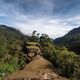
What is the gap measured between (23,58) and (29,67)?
6.78m

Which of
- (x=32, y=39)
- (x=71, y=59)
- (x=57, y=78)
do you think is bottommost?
(x=57, y=78)

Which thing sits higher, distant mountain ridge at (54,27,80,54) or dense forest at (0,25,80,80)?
distant mountain ridge at (54,27,80,54)

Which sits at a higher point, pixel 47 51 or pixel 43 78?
pixel 47 51

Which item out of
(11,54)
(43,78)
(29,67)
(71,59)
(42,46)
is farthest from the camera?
(42,46)

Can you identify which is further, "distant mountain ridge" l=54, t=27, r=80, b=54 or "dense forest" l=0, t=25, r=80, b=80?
"distant mountain ridge" l=54, t=27, r=80, b=54

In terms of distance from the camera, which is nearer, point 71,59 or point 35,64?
point 71,59

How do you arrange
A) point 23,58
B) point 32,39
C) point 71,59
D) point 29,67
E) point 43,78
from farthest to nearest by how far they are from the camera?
point 32,39, point 23,58, point 29,67, point 71,59, point 43,78

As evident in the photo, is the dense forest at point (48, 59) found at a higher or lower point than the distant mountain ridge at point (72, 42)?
lower

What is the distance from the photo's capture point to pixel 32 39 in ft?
151

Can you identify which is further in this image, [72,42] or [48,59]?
[72,42]

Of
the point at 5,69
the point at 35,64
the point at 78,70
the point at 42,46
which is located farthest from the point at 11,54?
the point at 78,70

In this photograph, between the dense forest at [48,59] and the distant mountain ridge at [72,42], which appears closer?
the dense forest at [48,59]

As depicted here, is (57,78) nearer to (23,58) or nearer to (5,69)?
(5,69)

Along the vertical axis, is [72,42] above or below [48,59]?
above
